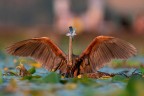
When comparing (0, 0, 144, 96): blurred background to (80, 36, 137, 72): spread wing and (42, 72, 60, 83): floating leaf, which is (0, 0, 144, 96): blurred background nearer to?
(80, 36, 137, 72): spread wing

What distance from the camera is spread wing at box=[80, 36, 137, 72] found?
10.1 metres

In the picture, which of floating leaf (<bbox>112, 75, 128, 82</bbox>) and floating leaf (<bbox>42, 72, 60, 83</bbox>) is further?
floating leaf (<bbox>112, 75, 128, 82</bbox>)

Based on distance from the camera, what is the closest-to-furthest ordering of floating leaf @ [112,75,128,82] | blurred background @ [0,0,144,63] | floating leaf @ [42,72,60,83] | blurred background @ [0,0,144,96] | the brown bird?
floating leaf @ [42,72,60,83] → floating leaf @ [112,75,128,82] → the brown bird → blurred background @ [0,0,144,96] → blurred background @ [0,0,144,63]

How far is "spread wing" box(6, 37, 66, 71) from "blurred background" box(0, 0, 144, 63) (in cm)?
1330

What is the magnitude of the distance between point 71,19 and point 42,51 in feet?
57.8

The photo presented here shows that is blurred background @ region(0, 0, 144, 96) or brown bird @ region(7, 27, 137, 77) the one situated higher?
brown bird @ region(7, 27, 137, 77)

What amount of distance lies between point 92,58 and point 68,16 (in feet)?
60.6

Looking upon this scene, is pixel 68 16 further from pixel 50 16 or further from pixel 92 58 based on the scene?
pixel 92 58

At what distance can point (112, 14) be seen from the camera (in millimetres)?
31312

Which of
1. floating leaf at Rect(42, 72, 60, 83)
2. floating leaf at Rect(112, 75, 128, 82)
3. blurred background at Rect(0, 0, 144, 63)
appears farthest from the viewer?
blurred background at Rect(0, 0, 144, 63)

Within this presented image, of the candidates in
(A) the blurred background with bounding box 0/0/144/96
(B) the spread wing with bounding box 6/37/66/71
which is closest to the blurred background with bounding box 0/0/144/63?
(A) the blurred background with bounding box 0/0/144/96

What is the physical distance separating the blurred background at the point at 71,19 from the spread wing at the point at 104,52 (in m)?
13.4

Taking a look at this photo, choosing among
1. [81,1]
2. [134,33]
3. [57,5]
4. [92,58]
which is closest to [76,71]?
[92,58]

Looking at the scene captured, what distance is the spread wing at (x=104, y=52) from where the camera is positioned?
10.1 m
